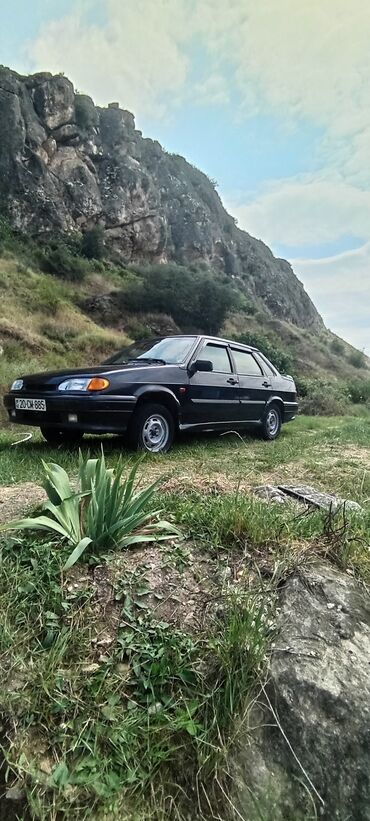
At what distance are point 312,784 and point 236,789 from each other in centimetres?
20

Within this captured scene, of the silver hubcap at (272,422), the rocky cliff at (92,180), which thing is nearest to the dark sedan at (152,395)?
the silver hubcap at (272,422)

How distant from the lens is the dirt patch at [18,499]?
2.33 meters

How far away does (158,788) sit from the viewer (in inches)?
41.4

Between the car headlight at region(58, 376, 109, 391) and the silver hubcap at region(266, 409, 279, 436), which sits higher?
the car headlight at region(58, 376, 109, 391)

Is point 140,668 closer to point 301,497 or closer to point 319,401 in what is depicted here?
point 301,497

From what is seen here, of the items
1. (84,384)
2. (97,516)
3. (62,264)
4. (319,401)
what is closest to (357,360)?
(319,401)

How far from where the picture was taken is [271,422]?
6941 mm

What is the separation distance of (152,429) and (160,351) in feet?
3.63

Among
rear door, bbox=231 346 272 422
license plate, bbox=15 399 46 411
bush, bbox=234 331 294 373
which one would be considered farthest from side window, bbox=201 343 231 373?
bush, bbox=234 331 294 373

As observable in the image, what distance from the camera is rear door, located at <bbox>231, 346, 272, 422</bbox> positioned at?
6047 millimetres

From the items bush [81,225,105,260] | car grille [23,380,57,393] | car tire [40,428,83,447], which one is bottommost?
car tire [40,428,83,447]

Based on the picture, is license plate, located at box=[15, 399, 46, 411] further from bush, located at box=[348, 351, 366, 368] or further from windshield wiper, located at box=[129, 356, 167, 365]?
bush, located at box=[348, 351, 366, 368]

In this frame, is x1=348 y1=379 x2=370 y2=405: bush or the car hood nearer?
the car hood

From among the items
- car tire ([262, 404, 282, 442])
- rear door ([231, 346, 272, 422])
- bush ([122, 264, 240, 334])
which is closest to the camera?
rear door ([231, 346, 272, 422])
